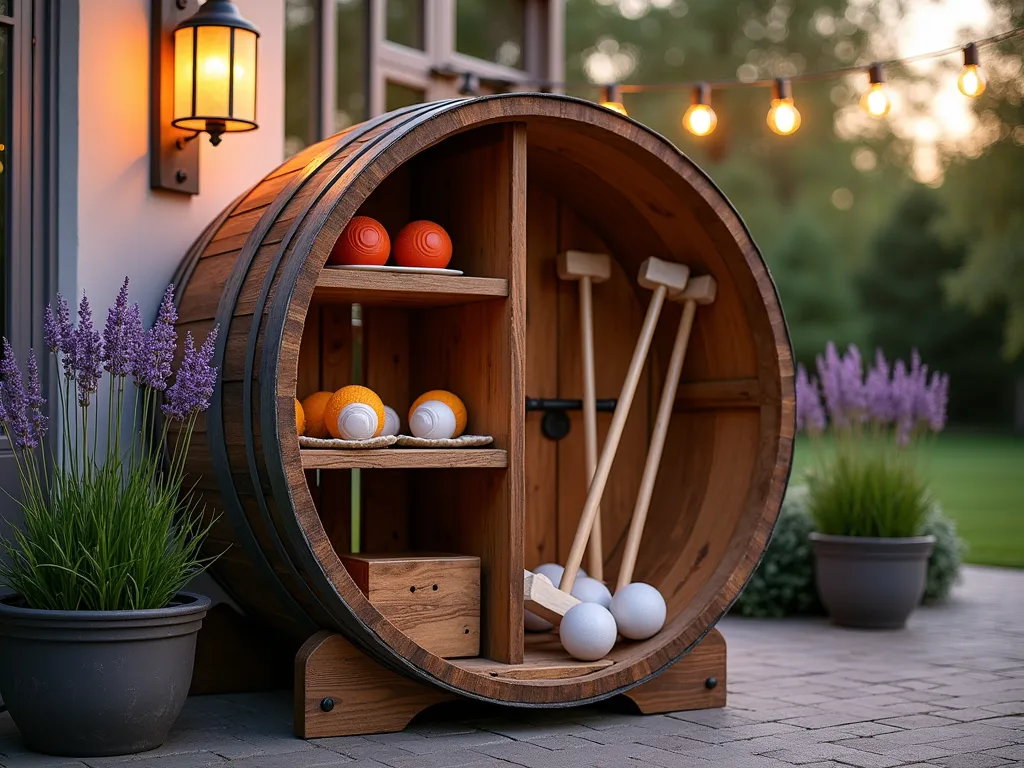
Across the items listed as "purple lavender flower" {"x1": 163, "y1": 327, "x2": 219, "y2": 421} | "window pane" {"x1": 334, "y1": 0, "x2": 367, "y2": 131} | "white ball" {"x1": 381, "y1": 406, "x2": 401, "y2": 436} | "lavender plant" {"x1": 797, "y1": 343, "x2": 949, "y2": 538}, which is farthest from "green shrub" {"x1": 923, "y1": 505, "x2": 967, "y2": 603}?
"purple lavender flower" {"x1": 163, "y1": 327, "x2": 219, "y2": 421}

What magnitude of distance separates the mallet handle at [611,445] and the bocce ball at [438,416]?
1.75 ft

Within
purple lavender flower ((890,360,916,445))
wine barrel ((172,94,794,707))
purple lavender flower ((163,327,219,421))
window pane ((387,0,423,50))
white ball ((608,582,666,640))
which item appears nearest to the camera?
purple lavender flower ((163,327,219,421))

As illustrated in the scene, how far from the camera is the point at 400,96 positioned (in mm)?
6695

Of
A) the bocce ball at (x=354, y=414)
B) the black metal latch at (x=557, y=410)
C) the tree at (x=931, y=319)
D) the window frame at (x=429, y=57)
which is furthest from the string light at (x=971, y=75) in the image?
the tree at (x=931, y=319)

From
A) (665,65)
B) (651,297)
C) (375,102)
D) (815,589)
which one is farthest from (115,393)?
(665,65)

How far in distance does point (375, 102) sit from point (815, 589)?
125 inches

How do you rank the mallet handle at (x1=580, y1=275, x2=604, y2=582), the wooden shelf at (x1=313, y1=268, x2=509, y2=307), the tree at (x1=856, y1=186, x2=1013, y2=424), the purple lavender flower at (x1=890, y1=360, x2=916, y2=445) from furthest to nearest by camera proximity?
the tree at (x1=856, y1=186, x2=1013, y2=424)
the purple lavender flower at (x1=890, y1=360, x2=916, y2=445)
the mallet handle at (x1=580, y1=275, x2=604, y2=582)
the wooden shelf at (x1=313, y1=268, x2=509, y2=307)

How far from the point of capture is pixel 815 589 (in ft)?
20.5

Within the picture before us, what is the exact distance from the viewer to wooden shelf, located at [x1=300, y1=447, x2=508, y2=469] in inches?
140

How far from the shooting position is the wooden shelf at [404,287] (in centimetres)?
362

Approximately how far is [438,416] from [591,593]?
2.69 feet

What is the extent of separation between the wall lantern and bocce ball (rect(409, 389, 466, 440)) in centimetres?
117

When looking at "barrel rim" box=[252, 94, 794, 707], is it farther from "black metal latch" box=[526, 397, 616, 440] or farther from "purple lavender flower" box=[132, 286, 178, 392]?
"black metal latch" box=[526, 397, 616, 440]

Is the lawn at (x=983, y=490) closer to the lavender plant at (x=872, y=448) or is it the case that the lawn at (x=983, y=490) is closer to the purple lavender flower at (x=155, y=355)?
the lavender plant at (x=872, y=448)
